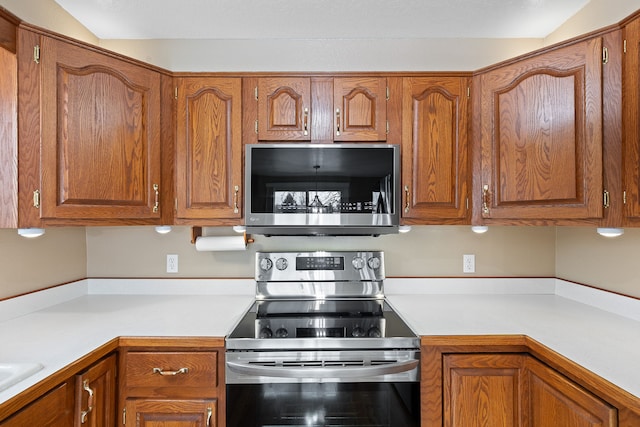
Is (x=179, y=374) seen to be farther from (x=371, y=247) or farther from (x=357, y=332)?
(x=371, y=247)

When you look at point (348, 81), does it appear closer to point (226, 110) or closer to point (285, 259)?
point (226, 110)

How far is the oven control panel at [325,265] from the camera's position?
2.02 m

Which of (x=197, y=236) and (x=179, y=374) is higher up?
(x=197, y=236)

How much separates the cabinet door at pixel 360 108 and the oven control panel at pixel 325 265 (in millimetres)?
665

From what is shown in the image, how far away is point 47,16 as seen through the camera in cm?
172

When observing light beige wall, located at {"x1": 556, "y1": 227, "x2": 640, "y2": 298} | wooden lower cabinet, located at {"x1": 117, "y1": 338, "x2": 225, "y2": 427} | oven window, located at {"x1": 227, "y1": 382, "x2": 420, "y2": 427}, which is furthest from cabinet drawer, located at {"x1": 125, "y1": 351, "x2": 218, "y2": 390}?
light beige wall, located at {"x1": 556, "y1": 227, "x2": 640, "y2": 298}

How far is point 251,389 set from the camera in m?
1.39

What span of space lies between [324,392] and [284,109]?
1.29 metres

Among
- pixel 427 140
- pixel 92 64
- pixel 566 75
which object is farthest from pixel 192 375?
pixel 566 75

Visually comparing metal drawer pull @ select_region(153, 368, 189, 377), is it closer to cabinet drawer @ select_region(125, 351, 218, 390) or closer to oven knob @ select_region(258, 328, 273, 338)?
cabinet drawer @ select_region(125, 351, 218, 390)

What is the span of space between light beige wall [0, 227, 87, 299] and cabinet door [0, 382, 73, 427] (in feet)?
2.46

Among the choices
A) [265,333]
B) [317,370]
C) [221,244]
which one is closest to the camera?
[317,370]

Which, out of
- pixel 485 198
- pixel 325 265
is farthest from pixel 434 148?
pixel 325 265

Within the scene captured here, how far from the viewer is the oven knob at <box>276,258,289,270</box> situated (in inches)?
79.6
